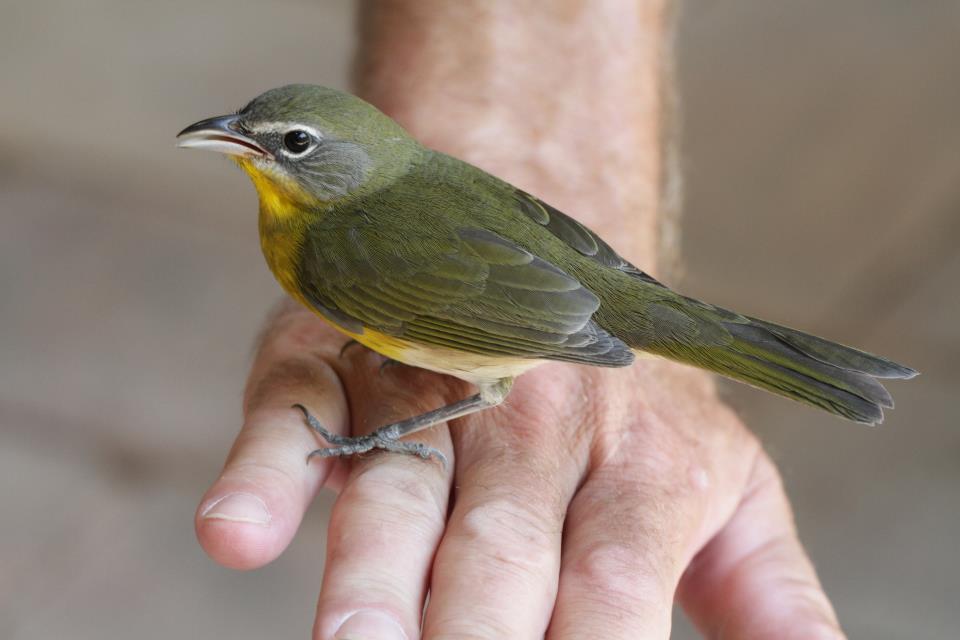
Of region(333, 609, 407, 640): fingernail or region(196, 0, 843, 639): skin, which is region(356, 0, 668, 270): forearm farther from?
region(333, 609, 407, 640): fingernail

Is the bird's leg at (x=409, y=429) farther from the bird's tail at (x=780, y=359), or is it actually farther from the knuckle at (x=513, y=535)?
the bird's tail at (x=780, y=359)

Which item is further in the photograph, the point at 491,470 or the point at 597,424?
the point at 597,424

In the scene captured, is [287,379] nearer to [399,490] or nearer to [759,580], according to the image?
[399,490]

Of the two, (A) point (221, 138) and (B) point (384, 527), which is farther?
(A) point (221, 138)

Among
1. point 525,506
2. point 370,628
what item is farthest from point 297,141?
point 370,628

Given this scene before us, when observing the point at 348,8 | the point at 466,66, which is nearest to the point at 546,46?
the point at 466,66

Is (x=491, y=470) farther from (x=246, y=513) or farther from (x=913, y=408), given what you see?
(x=913, y=408)
